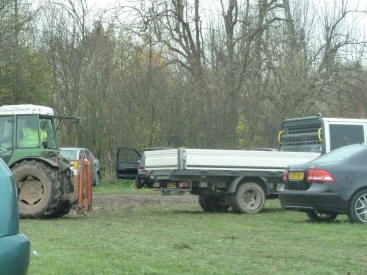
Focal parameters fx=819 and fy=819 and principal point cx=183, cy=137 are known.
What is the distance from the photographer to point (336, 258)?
9.91 m

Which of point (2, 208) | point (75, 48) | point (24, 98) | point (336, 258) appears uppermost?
point (75, 48)

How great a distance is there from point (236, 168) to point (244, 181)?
15.9 inches

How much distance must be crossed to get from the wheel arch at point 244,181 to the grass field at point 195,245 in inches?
39.2

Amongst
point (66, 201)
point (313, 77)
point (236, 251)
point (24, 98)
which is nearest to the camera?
point (236, 251)

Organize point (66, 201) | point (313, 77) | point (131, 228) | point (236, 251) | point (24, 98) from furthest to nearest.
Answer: point (313, 77), point (24, 98), point (66, 201), point (131, 228), point (236, 251)

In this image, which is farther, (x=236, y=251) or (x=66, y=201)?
(x=66, y=201)

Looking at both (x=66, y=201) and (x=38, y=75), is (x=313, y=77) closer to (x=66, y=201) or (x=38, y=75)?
(x=38, y=75)

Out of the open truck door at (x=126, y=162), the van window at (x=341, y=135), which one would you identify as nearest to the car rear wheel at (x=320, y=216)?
the van window at (x=341, y=135)

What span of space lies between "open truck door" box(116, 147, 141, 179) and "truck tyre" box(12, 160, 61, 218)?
1627 cm

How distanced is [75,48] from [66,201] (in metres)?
18.7

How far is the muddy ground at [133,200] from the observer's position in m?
21.9

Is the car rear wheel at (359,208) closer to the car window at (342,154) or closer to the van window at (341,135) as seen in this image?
the car window at (342,154)

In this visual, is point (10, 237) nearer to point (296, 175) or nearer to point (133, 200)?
point (296, 175)

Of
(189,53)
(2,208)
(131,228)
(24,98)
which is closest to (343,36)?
(189,53)
